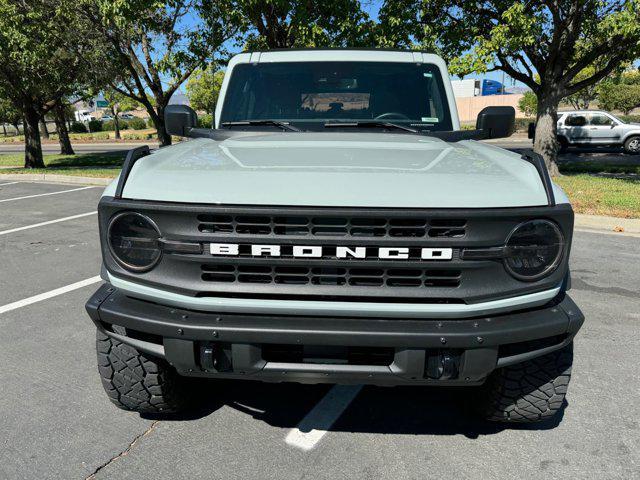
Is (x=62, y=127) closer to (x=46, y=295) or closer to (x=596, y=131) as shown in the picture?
(x=46, y=295)

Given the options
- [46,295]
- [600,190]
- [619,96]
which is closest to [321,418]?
[46,295]

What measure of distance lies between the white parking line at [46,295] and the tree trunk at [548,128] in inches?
434

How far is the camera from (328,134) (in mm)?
3076

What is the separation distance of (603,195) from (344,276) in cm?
907

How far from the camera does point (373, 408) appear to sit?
9.63 ft

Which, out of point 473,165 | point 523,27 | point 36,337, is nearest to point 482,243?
point 473,165

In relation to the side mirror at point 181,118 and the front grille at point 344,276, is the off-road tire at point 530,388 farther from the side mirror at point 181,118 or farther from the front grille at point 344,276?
the side mirror at point 181,118

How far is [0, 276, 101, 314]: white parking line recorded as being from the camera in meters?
4.56

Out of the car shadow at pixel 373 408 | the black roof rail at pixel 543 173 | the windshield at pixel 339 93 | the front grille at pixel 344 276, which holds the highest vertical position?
the windshield at pixel 339 93

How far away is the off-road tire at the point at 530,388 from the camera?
2.44 m

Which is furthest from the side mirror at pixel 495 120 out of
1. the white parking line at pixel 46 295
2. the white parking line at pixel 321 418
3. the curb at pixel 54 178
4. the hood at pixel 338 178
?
the curb at pixel 54 178

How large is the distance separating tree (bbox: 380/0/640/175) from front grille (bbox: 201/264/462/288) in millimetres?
8804

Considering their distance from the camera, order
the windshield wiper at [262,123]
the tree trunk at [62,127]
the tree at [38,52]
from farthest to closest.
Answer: the tree trunk at [62,127] < the tree at [38,52] < the windshield wiper at [262,123]

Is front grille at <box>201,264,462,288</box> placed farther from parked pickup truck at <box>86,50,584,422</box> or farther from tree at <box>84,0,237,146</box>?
tree at <box>84,0,237,146</box>
